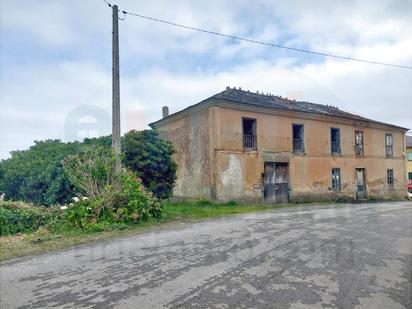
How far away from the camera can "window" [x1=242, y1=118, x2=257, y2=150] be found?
18.4 m

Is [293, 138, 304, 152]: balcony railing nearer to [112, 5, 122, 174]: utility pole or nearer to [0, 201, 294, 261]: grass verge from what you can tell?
[0, 201, 294, 261]: grass verge

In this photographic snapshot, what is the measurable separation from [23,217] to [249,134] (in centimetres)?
1305

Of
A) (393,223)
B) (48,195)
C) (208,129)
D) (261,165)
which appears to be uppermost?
(208,129)

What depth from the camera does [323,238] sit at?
7387mm

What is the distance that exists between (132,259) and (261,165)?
45.4 ft

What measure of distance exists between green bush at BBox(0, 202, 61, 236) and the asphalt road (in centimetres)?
273

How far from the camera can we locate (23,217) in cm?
834

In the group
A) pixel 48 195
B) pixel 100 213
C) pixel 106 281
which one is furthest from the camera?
pixel 48 195

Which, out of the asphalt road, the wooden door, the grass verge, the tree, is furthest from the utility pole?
the wooden door

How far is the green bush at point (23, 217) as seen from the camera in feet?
26.2

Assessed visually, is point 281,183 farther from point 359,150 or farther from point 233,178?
point 359,150

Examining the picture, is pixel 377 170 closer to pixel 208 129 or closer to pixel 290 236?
pixel 208 129

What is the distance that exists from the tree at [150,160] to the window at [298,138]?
9669mm

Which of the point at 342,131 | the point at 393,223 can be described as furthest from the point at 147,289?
the point at 342,131
